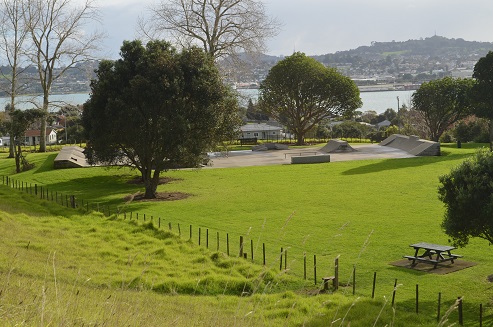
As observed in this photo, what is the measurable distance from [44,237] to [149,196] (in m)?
12.4

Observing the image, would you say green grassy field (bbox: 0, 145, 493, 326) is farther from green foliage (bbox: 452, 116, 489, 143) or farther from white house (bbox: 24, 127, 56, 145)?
white house (bbox: 24, 127, 56, 145)

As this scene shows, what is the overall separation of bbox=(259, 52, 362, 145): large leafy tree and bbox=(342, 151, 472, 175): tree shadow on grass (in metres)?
17.7

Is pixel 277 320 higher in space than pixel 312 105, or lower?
lower

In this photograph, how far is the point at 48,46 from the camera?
52.9m

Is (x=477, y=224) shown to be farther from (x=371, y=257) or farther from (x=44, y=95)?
(x=44, y=95)

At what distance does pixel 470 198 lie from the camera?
15.0 metres

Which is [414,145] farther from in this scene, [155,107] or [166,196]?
[155,107]

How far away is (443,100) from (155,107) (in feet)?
130

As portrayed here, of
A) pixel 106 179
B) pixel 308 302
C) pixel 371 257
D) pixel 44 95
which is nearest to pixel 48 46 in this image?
pixel 44 95

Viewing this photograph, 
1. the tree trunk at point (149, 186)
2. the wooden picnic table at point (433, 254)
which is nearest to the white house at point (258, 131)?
the tree trunk at point (149, 186)

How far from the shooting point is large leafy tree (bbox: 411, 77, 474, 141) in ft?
201

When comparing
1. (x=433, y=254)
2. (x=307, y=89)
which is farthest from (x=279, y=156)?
(x=433, y=254)

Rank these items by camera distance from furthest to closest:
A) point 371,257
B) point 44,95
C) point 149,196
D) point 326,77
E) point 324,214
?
point 326,77, point 44,95, point 149,196, point 324,214, point 371,257

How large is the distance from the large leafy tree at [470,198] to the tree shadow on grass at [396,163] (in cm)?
2288
